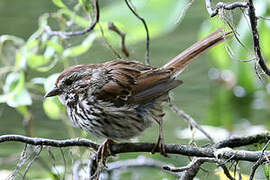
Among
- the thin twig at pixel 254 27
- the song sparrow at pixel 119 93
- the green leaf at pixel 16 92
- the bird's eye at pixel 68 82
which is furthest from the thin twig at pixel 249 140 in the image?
the green leaf at pixel 16 92

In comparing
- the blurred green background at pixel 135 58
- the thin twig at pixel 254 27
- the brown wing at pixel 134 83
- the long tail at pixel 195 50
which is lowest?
the blurred green background at pixel 135 58

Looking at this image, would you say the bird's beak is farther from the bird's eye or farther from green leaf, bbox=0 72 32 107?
green leaf, bbox=0 72 32 107

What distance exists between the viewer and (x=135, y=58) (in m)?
7.80

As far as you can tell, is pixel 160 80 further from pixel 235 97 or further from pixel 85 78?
pixel 235 97

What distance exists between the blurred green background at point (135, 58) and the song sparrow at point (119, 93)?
209 mm

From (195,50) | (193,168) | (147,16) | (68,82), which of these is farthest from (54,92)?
(147,16)

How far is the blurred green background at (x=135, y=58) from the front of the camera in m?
4.77

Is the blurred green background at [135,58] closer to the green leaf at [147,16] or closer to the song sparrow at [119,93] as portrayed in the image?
the green leaf at [147,16]

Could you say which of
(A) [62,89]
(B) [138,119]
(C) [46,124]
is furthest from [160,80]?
(C) [46,124]

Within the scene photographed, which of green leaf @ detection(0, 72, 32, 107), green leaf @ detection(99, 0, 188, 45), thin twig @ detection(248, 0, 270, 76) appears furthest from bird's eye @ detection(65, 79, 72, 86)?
thin twig @ detection(248, 0, 270, 76)

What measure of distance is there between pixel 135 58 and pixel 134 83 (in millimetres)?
3584

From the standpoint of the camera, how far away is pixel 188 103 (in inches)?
299

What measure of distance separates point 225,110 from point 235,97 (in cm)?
55

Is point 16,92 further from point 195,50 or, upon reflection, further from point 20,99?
point 195,50
